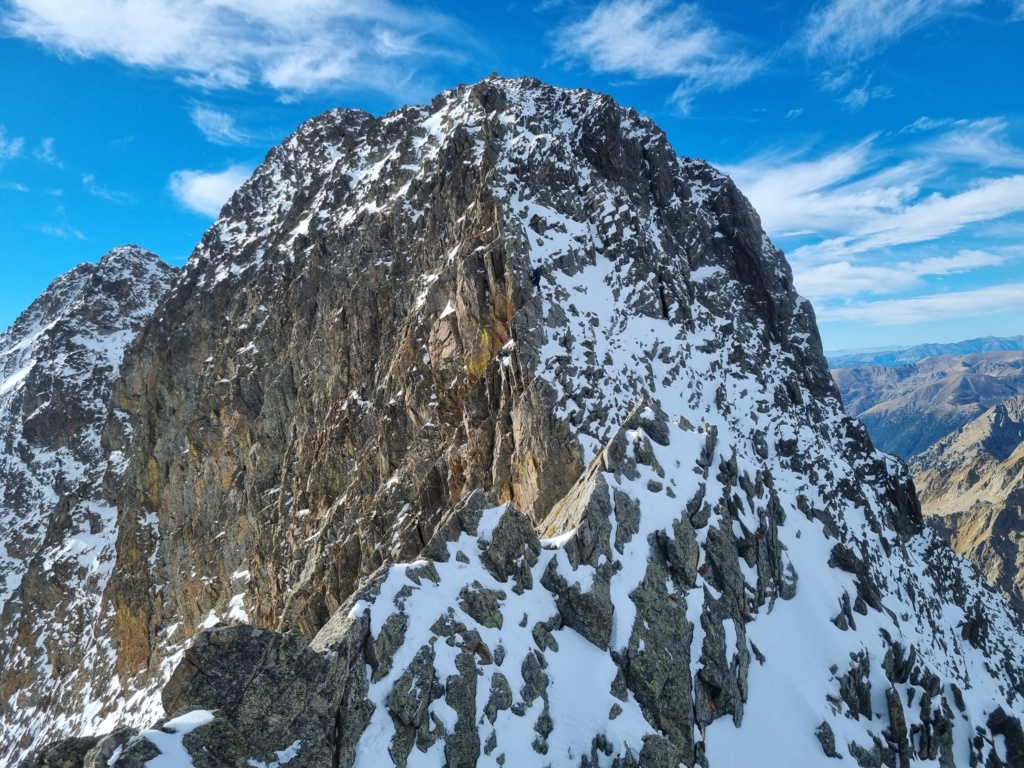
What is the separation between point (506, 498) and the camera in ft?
112

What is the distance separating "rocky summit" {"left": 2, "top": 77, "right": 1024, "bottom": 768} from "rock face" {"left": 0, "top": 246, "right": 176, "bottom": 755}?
2.31 meters

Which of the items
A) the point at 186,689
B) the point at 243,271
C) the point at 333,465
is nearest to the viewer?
the point at 186,689

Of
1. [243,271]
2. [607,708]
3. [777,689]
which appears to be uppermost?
[243,271]

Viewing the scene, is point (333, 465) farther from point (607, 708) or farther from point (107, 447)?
point (107, 447)

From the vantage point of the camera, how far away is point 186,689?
13.2 metres

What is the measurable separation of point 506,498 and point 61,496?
101774mm

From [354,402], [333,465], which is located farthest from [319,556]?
[354,402]

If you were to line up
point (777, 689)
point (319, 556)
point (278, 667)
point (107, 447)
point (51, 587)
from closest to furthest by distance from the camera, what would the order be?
1. point (278, 667)
2. point (777, 689)
3. point (319, 556)
4. point (51, 587)
5. point (107, 447)

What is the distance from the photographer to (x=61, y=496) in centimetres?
10069

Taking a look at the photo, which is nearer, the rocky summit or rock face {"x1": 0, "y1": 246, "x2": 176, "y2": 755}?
the rocky summit

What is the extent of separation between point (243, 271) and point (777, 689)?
77.2 meters

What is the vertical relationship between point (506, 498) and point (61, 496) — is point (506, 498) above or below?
above

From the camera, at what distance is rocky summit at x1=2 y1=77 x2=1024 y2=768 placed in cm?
1688

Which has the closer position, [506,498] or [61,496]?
[506,498]
